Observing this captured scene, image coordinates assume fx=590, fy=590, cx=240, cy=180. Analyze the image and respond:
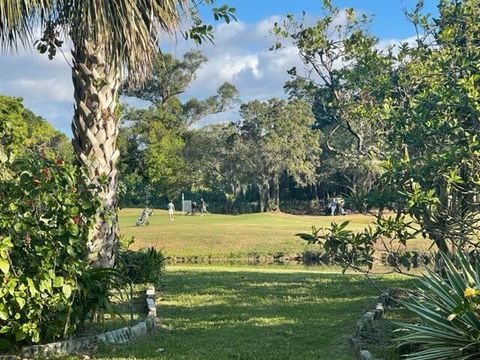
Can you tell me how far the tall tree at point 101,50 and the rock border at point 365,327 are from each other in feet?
10.1

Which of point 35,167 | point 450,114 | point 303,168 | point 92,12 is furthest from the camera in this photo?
point 303,168

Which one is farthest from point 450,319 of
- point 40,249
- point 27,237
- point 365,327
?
point 27,237

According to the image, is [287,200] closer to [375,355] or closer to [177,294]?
[177,294]

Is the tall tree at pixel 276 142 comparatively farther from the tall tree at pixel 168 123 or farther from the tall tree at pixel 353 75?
the tall tree at pixel 353 75

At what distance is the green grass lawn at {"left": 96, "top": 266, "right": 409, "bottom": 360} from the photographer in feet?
19.5

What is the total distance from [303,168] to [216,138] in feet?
27.0

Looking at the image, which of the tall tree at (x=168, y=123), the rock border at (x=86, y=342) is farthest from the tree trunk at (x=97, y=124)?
the tall tree at (x=168, y=123)

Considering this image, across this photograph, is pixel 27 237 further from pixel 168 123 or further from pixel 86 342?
pixel 168 123

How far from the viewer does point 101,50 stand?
7.05m

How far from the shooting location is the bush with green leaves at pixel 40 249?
17.2 ft

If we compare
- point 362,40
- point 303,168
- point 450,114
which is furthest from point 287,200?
point 450,114

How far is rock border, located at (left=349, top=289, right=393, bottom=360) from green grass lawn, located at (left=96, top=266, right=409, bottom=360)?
0.36 ft

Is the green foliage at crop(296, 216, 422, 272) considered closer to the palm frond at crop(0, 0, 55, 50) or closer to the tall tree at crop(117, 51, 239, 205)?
the palm frond at crop(0, 0, 55, 50)

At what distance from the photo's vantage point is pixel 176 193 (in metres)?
48.5
